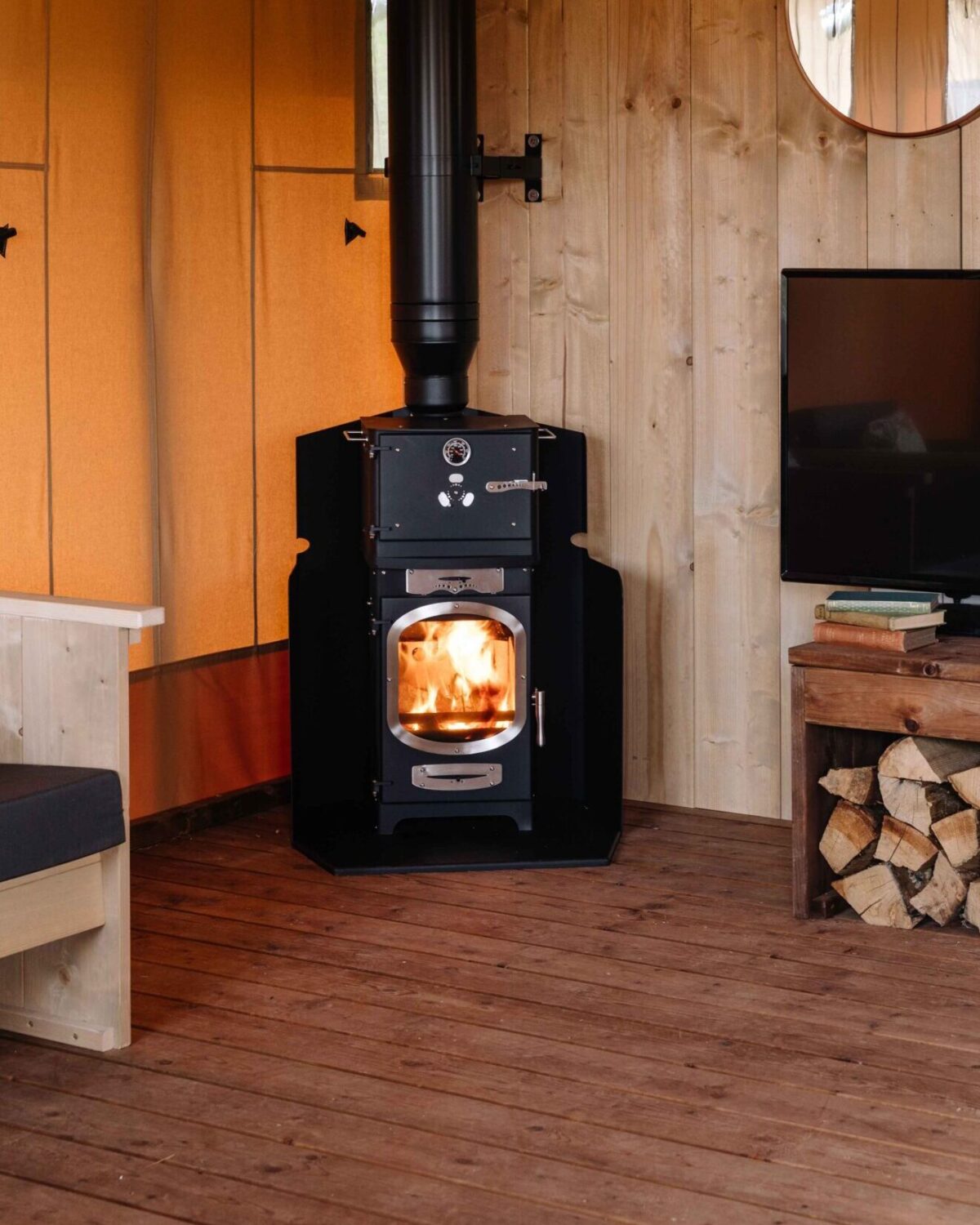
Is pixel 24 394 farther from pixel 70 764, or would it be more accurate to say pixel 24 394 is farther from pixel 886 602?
pixel 886 602

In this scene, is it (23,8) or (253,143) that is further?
(253,143)

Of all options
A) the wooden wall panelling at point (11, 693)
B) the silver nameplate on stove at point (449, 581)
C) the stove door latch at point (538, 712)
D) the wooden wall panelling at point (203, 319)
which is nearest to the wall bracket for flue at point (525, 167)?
the wooden wall panelling at point (203, 319)

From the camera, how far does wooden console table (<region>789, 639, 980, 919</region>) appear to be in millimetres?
2975

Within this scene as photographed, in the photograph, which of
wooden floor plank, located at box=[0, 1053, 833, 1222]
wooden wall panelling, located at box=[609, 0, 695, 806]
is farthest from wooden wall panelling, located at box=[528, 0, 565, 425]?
wooden floor plank, located at box=[0, 1053, 833, 1222]

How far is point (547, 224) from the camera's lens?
4.02 metres

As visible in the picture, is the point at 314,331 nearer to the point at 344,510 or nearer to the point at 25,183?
the point at 344,510

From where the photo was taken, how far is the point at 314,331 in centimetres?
403

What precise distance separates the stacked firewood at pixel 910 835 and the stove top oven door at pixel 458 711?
75cm

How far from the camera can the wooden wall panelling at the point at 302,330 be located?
391cm

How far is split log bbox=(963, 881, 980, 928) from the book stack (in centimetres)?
47

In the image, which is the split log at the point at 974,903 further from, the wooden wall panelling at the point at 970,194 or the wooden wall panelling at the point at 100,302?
the wooden wall panelling at the point at 100,302

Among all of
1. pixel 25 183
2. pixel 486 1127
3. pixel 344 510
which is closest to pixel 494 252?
pixel 344 510

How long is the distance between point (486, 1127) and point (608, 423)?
2.12m

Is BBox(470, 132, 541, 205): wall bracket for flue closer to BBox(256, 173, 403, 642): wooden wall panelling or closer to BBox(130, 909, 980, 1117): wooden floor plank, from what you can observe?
BBox(256, 173, 403, 642): wooden wall panelling
